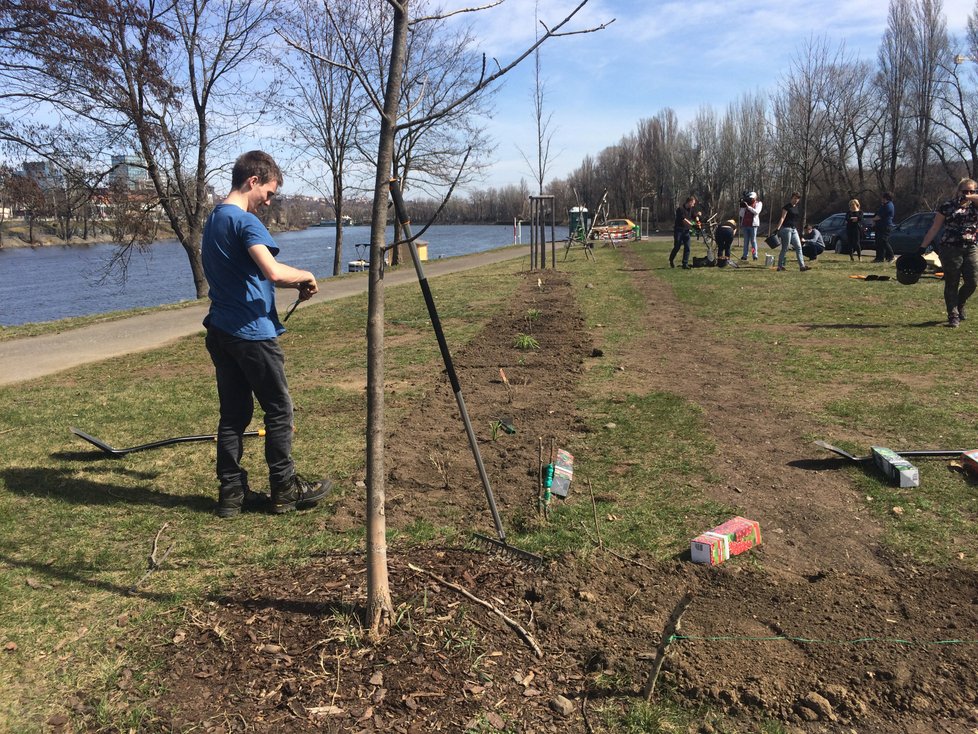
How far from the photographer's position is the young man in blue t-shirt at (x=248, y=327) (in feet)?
11.9

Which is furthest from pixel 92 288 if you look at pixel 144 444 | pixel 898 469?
pixel 898 469

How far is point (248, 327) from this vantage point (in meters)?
3.76

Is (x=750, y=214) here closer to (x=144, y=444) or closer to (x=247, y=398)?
(x=144, y=444)

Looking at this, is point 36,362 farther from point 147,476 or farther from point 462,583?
point 462,583

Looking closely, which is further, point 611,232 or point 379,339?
point 611,232

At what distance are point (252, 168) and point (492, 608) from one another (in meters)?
2.61

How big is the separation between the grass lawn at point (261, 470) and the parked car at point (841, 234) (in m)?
16.1

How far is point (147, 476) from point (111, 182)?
14473 mm

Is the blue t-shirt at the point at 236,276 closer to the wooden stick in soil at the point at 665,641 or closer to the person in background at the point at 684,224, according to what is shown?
the wooden stick in soil at the point at 665,641

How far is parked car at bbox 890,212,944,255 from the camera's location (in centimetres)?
2145

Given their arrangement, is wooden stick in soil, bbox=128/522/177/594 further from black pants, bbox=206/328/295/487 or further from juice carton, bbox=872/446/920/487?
juice carton, bbox=872/446/920/487

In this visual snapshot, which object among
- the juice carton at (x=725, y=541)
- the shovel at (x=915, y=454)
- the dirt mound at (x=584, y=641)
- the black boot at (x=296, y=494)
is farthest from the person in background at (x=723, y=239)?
the black boot at (x=296, y=494)

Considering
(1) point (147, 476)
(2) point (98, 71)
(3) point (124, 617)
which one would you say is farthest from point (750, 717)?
(2) point (98, 71)

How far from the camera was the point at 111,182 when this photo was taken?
644 inches
